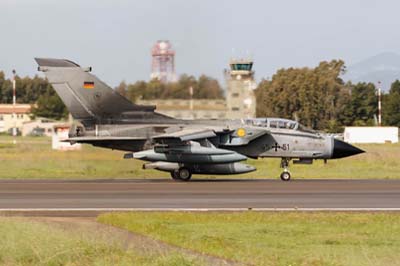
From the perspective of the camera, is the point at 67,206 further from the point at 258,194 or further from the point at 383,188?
the point at 383,188

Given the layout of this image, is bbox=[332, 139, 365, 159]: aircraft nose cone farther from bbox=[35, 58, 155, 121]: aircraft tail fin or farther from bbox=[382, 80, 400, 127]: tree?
bbox=[382, 80, 400, 127]: tree

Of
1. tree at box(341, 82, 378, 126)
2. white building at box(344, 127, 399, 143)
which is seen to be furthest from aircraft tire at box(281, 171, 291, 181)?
tree at box(341, 82, 378, 126)

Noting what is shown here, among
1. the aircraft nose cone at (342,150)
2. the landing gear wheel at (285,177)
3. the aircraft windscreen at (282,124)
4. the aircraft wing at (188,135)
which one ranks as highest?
the aircraft windscreen at (282,124)

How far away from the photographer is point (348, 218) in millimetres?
18297

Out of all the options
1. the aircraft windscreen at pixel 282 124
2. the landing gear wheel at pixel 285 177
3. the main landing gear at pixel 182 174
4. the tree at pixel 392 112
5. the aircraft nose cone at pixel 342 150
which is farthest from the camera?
the tree at pixel 392 112

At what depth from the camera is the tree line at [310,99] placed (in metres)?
76.7

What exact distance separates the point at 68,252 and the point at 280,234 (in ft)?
16.3

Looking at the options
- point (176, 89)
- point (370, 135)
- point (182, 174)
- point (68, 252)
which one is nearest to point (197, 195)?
point (182, 174)

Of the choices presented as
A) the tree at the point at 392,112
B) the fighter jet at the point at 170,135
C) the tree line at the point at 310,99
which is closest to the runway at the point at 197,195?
the fighter jet at the point at 170,135

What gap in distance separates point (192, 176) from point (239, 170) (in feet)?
14.7

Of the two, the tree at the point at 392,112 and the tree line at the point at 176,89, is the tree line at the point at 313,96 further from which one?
the tree line at the point at 176,89

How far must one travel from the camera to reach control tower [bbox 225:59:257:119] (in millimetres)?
36719

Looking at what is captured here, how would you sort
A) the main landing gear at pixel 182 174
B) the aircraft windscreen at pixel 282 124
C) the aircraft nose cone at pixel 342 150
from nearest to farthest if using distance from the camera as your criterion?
the main landing gear at pixel 182 174 → the aircraft nose cone at pixel 342 150 → the aircraft windscreen at pixel 282 124

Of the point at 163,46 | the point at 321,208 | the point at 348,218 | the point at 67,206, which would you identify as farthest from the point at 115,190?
the point at 163,46
